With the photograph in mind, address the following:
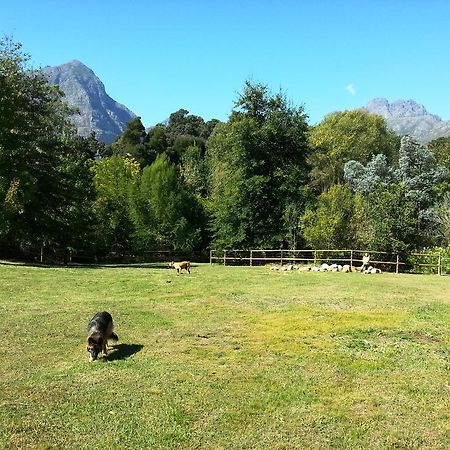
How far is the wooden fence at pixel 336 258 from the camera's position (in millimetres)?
30630

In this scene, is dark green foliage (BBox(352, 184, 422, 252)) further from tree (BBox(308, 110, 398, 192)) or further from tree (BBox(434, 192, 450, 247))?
tree (BBox(308, 110, 398, 192))

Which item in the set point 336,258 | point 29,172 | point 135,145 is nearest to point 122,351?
point 29,172

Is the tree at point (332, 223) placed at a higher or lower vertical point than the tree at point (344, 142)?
lower

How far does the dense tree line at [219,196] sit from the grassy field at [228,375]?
631 inches

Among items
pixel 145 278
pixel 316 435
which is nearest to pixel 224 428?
pixel 316 435

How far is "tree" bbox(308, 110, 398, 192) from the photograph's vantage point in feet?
197

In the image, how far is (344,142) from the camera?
61000 millimetres

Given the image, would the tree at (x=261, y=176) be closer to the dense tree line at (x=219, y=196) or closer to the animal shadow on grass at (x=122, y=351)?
the dense tree line at (x=219, y=196)

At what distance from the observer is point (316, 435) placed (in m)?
6.24

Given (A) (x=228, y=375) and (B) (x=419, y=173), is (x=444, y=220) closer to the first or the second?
(B) (x=419, y=173)

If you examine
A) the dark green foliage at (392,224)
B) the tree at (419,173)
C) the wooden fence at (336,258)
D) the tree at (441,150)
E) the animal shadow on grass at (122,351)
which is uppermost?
the tree at (441,150)

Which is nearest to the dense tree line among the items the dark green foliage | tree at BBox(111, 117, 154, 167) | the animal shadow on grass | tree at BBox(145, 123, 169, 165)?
the dark green foliage

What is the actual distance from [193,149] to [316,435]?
65.5 meters

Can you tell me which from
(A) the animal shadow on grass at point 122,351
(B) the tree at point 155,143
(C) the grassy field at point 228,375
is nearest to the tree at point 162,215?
(B) the tree at point 155,143
